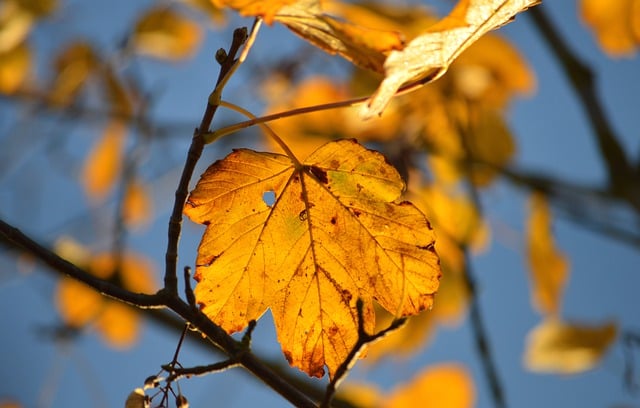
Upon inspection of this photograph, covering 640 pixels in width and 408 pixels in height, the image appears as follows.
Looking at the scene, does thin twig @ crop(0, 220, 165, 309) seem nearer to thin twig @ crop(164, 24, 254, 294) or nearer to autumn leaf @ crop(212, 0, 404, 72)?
thin twig @ crop(164, 24, 254, 294)

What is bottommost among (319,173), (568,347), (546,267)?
(319,173)

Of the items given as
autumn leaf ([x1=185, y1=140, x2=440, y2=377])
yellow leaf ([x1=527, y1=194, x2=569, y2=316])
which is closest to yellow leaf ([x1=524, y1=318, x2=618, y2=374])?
yellow leaf ([x1=527, y1=194, x2=569, y2=316])

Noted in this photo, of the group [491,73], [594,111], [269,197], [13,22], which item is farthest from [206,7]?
[491,73]

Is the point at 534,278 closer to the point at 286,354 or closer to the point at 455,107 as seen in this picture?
the point at 455,107

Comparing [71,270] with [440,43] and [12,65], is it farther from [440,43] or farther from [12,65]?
[12,65]

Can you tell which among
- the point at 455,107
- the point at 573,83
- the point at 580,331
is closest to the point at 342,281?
the point at 580,331
